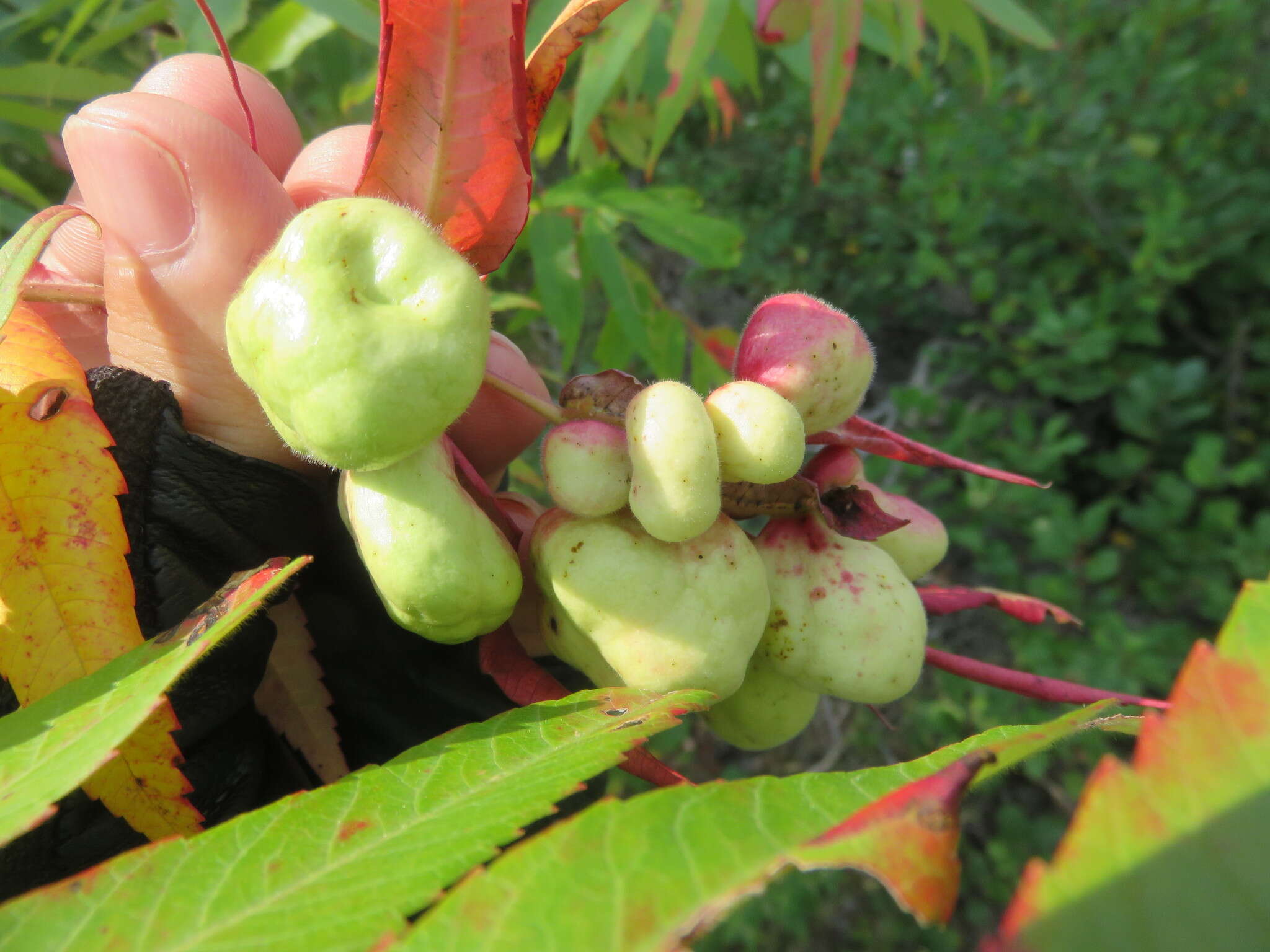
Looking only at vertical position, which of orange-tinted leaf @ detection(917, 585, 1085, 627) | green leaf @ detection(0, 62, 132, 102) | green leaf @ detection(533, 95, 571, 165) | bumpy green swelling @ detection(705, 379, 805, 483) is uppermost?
bumpy green swelling @ detection(705, 379, 805, 483)

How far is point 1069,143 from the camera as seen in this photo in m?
2.92

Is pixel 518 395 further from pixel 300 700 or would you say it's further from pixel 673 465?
pixel 300 700

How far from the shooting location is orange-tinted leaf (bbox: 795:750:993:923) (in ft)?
1.01

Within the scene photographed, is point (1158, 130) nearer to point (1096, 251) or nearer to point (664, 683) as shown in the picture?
point (1096, 251)

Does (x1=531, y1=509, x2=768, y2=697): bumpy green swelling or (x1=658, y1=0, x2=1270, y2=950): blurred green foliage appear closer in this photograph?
(x1=531, y1=509, x2=768, y2=697): bumpy green swelling

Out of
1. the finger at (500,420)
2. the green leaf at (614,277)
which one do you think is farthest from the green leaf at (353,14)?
the finger at (500,420)

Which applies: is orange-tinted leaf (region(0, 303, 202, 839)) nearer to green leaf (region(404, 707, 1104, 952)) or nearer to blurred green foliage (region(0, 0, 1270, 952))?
green leaf (region(404, 707, 1104, 952))

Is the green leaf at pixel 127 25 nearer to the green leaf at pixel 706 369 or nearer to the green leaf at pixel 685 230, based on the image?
the green leaf at pixel 685 230

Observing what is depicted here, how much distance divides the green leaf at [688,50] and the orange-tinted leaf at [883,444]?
0.63 metres

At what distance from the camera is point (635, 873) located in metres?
0.33

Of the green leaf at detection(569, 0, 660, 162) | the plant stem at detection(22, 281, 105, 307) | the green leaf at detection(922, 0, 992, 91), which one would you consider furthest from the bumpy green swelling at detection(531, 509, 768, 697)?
the green leaf at detection(922, 0, 992, 91)

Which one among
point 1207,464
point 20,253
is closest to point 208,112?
point 20,253

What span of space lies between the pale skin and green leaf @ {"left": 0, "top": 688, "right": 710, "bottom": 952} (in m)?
0.34

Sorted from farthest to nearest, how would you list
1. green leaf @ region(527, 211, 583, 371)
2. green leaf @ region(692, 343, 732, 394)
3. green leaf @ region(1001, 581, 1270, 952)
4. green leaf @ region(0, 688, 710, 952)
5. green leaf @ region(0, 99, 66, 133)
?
green leaf @ region(692, 343, 732, 394) < green leaf @ region(527, 211, 583, 371) < green leaf @ region(0, 99, 66, 133) < green leaf @ region(0, 688, 710, 952) < green leaf @ region(1001, 581, 1270, 952)
